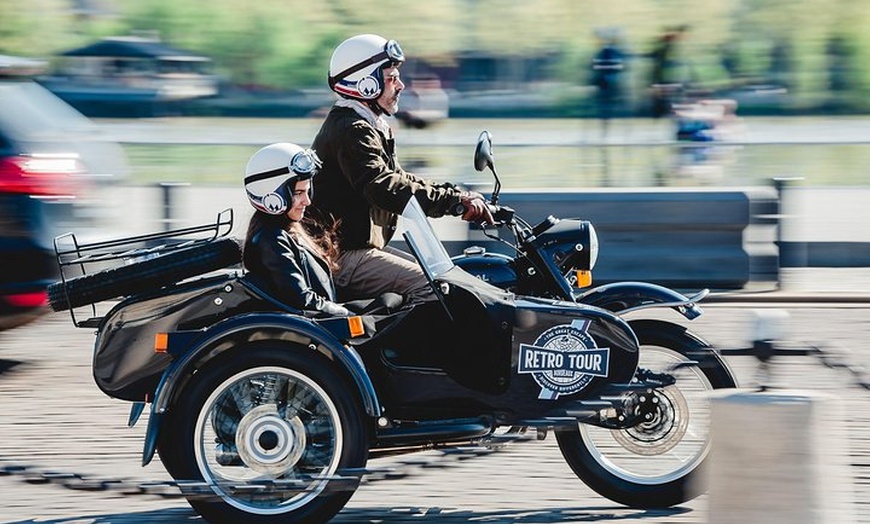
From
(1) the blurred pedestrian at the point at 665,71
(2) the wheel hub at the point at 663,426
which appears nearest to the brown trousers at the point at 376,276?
(2) the wheel hub at the point at 663,426

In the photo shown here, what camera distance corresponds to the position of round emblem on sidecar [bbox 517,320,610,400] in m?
5.62

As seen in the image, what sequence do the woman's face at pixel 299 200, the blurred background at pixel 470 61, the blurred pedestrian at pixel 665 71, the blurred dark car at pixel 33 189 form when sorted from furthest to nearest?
the blurred background at pixel 470 61 → the blurred pedestrian at pixel 665 71 → the blurred dark car at pixel 33 189 → the woman's face at pixel 299 200

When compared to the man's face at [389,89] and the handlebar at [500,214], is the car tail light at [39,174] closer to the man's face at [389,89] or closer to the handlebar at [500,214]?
the man's face at [389,89]

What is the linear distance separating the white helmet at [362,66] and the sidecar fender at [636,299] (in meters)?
1.12

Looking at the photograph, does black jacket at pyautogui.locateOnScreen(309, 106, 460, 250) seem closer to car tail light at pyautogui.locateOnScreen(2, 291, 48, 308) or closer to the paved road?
the paved road

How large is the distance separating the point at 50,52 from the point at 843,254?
77.1ft

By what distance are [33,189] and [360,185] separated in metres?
3.46

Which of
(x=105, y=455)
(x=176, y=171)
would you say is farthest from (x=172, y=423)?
(x=176, y=171)

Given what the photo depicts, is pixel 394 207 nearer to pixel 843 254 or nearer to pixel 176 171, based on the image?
pixel 843 254

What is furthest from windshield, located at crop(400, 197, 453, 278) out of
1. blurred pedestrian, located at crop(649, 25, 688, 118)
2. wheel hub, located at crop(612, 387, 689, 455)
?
blurred pedestrian, located at crop(649, 25, 688, 118)

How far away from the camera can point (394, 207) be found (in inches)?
223

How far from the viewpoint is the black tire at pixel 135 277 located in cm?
559

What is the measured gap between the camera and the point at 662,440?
5.81 m

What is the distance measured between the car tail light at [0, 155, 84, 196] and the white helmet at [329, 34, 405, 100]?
Result: 3.29 meters
